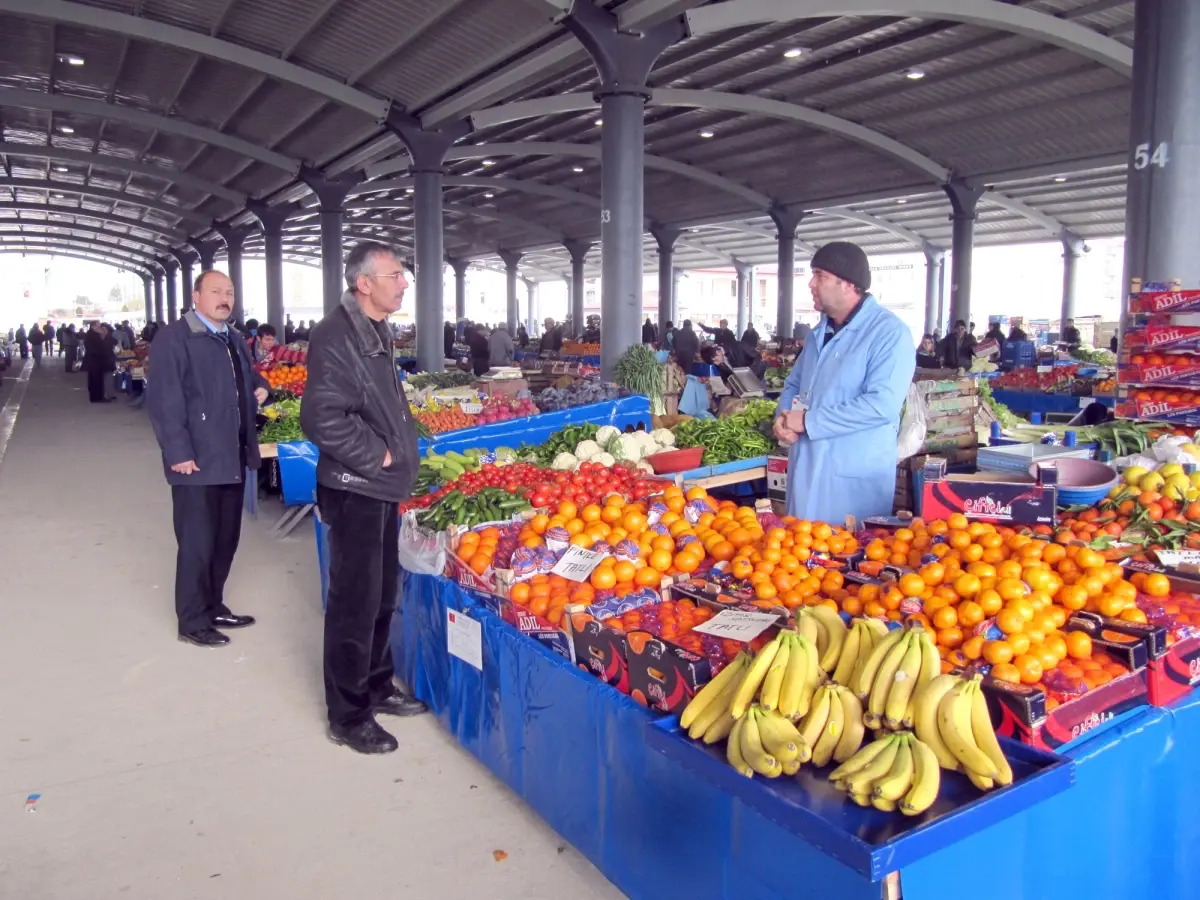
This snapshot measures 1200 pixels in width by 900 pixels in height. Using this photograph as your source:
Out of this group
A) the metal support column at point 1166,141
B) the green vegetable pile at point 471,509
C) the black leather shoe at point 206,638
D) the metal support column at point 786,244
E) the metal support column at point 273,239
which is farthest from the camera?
the metal support column at point 273,239

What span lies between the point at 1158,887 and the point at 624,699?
133 cm

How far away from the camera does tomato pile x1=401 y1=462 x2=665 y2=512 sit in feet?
13.4

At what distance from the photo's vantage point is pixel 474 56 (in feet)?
38.9

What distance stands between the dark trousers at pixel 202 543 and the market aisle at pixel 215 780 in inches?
7.9

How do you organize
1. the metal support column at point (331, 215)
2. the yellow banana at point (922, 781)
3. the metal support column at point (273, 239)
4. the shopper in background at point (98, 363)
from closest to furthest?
the yellow banana at point (922, 781)
the shopper in background at point (98, 363)
the metal support column at point (331, 215)
the metal support column at point (273, 239)

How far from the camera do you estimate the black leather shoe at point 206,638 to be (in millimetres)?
4504

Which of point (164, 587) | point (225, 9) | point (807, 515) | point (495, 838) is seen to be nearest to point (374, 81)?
point (225, 9)

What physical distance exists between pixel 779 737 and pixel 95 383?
19.0 meters

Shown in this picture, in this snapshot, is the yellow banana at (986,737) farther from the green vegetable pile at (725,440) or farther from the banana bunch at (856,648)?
the green vegetable pile at (725,440)

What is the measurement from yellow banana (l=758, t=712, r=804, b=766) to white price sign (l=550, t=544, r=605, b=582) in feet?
4.26

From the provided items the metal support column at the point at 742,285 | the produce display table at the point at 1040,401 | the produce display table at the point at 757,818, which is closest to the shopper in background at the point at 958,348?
the produce display table at the point at 1040,401

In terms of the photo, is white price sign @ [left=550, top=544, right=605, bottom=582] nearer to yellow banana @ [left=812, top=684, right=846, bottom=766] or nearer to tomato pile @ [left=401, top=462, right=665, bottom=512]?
tomato pile @ [left=401, top=462, right=665, bottom=512]

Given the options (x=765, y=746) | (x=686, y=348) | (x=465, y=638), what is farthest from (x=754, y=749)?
(x=686, y=348)

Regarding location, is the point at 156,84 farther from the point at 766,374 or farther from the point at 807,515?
the point at 807,515
